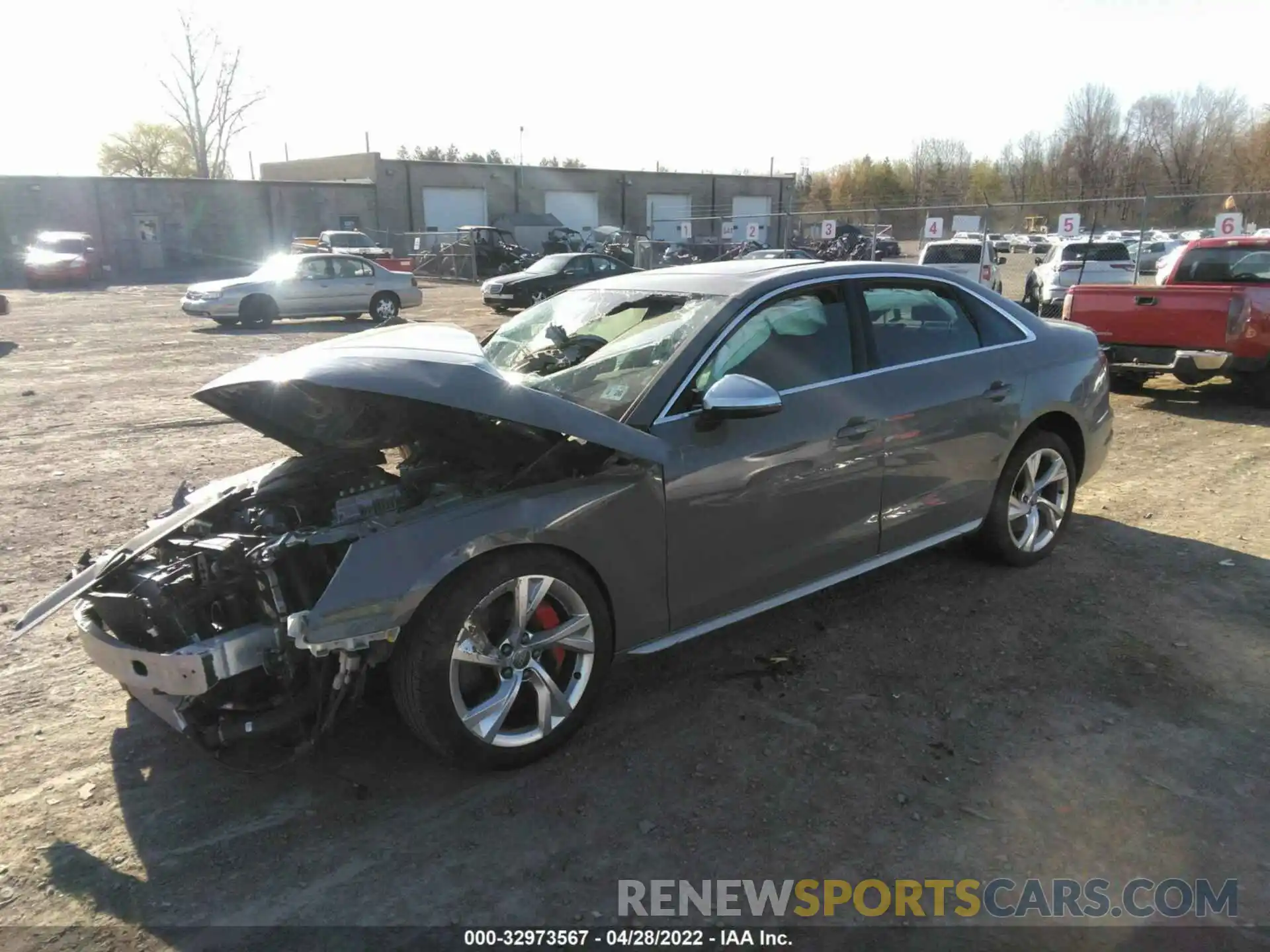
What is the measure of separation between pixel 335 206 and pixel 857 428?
1732 inches

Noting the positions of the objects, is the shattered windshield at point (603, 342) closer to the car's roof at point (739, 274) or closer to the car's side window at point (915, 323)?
the car's roof at point (739, 274)

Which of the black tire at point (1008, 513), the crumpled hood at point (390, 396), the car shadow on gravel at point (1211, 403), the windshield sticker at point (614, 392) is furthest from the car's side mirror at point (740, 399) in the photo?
the car shadow on gravel at point (1211, 403)

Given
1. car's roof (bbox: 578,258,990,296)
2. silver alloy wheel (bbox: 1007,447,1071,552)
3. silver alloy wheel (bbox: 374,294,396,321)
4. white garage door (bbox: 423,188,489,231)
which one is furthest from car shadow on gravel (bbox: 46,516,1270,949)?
white garage door (bbox: 423,188,489,231)

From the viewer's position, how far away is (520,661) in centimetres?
311

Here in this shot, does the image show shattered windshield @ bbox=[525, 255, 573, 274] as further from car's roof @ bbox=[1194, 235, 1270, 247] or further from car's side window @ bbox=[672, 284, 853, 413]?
car's side window @ bbox=[672, 284, 853, 413]

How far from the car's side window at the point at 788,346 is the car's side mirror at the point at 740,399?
0.67 feet

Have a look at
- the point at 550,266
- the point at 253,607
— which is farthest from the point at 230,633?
the point at 550,266

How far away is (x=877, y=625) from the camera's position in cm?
432

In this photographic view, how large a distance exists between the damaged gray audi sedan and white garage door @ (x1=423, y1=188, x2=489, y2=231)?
146 ft

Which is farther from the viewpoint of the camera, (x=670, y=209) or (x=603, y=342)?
(x=670, y=209)

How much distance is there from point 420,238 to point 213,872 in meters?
39.5

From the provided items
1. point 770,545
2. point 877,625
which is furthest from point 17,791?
point 877,625

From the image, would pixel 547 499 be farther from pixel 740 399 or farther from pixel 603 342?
pixel 603 342

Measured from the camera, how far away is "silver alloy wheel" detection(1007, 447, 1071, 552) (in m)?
4.88
